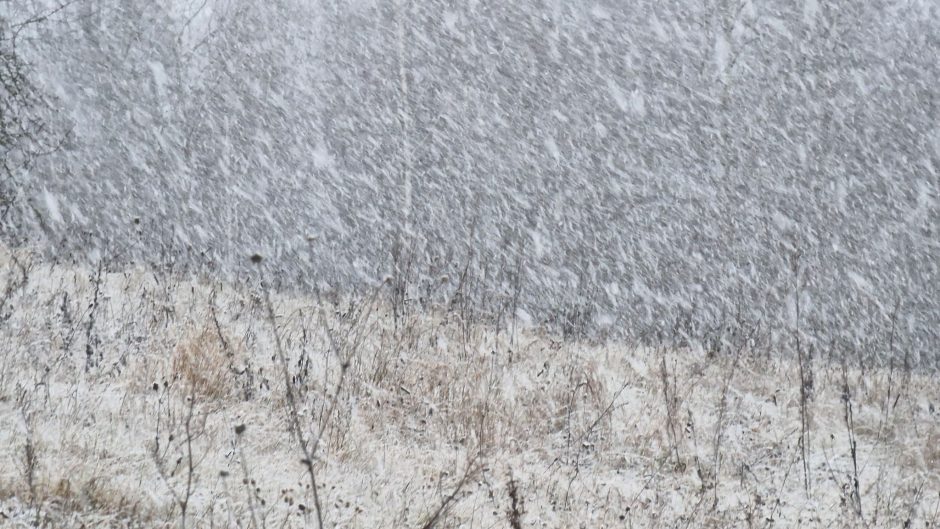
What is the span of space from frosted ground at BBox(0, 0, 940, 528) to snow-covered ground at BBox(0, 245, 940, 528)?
1.3 inches

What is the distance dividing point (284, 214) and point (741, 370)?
747cm

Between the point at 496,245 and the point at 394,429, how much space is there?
25.9 ft

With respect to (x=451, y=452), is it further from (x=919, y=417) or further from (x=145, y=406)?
(x=919, y=417)

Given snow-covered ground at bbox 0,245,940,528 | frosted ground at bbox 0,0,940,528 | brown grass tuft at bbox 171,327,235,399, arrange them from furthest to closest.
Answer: brown grass tuft at bbox 171,327,235,399 < frosted ground at bbox 0,0,940,528 < snow-covered ground at bbox 0,245,940,528

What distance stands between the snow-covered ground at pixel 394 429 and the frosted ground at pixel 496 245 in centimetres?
3

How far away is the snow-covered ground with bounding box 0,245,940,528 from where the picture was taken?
341 centimetres

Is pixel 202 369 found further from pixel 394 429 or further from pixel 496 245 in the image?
pixel 496 245

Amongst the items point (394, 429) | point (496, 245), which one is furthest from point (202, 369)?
point (496, 245)

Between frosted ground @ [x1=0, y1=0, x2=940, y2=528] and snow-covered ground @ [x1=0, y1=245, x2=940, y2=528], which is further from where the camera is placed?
frosted ground @ [x1=0, y1=0, x2=940, y2=528]

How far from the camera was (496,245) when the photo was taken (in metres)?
12.4

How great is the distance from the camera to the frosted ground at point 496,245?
441 centimetres

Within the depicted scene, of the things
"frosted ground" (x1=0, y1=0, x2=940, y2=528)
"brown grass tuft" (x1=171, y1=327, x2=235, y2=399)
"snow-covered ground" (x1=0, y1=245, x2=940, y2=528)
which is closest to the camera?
"snow-covered ground" (x1=0, y1=245, x2=940, y2=528)

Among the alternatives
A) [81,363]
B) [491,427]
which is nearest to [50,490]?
[81,363]

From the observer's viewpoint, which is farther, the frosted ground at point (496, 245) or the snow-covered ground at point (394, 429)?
the frosted ground at point (496, 245)
